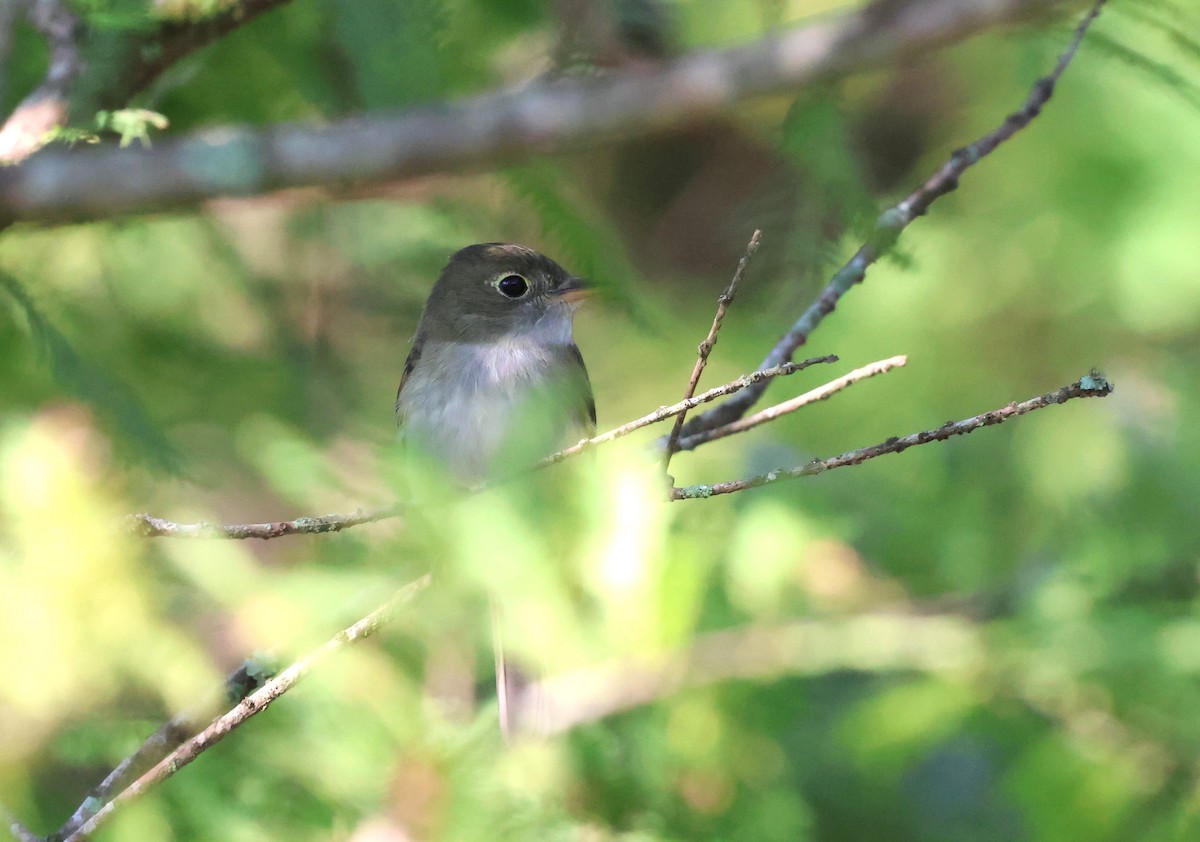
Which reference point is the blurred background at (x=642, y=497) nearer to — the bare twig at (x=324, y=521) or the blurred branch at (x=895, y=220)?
the blurred branch at (x=895, y=220)

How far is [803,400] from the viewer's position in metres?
2.23

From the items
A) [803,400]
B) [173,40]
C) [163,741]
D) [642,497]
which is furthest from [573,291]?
[163,741]

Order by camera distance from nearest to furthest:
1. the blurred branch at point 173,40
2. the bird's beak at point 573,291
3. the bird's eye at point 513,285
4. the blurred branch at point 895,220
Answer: the blurred branch at point 895,220, the blurred branch at point 173,40, the bird's beak at point 573,291, the bird's eye at point 513,285

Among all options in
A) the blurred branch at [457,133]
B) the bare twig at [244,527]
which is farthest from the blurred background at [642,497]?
the bare twig at [244,527]

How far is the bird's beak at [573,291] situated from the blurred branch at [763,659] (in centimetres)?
131

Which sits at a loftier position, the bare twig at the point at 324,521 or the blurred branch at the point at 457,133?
the bare twig at the point at 324,521

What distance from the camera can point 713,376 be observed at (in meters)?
5.42

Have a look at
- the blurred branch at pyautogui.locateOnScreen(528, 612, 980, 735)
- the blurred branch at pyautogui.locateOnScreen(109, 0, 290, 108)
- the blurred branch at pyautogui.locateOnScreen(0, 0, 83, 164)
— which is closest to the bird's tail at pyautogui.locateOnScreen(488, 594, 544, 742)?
the blurred branch at pyautogui.locateOnScreen(528, 612, 980, 735)

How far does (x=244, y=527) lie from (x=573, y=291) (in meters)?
2.34

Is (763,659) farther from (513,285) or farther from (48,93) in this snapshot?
(48,93)

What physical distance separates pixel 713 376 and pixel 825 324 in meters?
0.67

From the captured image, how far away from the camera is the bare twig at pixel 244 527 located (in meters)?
2.00

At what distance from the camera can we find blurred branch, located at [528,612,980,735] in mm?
2955

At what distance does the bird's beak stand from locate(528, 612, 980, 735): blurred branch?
1.31m
